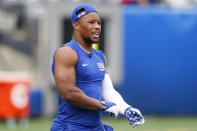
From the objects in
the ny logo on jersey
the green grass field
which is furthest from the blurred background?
the ny logo on jersey

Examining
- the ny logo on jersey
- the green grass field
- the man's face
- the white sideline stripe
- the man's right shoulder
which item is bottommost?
the green grass field

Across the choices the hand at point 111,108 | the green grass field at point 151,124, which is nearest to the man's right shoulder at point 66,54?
the hand at point 111,108

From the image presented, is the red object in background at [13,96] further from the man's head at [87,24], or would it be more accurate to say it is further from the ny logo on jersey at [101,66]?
the man's head at [87,24]

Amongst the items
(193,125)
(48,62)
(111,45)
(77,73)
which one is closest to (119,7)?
(111,45)

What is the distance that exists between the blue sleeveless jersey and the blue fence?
34.4 feet

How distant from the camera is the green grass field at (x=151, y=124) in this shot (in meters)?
14.5

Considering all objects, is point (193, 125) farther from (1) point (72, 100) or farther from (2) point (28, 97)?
(1) point (72, 100)

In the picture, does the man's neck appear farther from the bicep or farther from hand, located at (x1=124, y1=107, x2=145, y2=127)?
hand, located at (x1=124, y1=107, x2=145, y2=127)

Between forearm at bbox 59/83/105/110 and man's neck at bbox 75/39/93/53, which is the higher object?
man's neck at bbox 75/39/93/53

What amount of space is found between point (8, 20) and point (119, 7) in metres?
2.50

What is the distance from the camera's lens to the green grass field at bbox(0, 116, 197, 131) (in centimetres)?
1453

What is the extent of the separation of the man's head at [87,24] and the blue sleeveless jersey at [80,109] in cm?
11

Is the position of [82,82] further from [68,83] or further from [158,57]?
[158,57]

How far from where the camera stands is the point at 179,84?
57.2 ft
